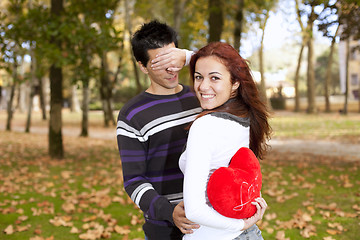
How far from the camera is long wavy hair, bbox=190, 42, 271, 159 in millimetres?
1916

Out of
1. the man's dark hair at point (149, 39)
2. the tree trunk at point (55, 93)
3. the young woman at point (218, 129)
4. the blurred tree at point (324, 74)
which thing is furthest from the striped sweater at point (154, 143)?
the blurred tree at point (324, 74)

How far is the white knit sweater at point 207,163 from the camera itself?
1747 mm

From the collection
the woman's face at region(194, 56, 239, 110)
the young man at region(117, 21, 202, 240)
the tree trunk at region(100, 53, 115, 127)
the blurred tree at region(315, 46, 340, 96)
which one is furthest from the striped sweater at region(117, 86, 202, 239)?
the blurred tree at region(315, 46, 340, 96)

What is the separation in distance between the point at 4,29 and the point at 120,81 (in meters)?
43.3

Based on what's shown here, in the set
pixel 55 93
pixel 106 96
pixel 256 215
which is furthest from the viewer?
pixel 106 96

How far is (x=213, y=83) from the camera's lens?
6.28ft

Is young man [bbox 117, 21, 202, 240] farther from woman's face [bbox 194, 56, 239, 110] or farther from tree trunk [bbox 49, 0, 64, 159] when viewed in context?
tree trunk [bbox 49, 0, 64, 159]

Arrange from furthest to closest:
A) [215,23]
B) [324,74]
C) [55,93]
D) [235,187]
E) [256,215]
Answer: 1. [324,74]
2. [215,23]
3. [55,93]
4. [256,215]
5. [235,187]

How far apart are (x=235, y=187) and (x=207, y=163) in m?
0.17

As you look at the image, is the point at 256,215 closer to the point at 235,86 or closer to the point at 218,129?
the point at 218,129

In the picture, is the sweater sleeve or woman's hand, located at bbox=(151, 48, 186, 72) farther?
woman's hand, located at bbox=(151, 48, 186, 72)

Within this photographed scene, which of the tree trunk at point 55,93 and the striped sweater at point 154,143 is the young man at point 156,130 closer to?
the striped sweater at point 154,143

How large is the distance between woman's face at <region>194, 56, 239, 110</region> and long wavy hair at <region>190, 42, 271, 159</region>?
25 mm

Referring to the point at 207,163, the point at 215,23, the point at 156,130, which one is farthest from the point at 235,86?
the point at 215,23
